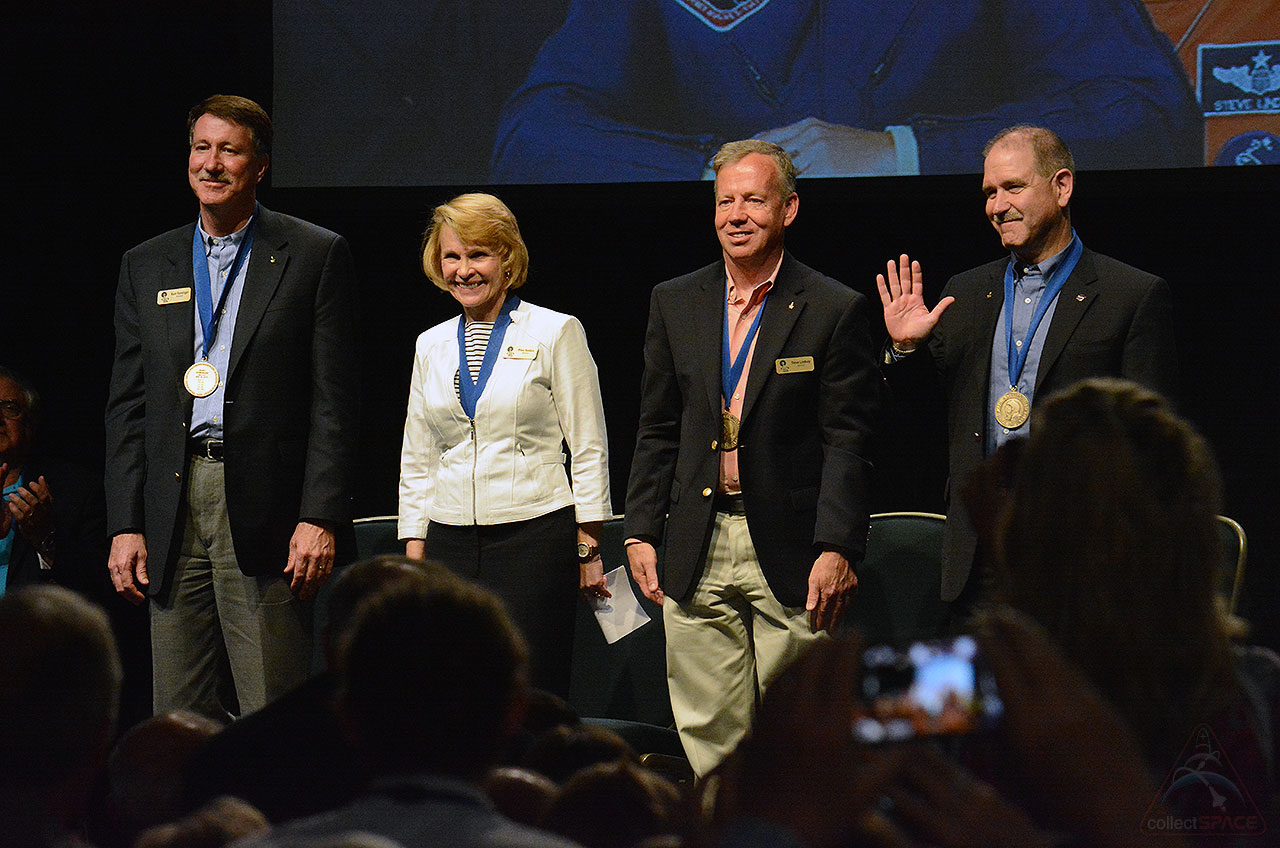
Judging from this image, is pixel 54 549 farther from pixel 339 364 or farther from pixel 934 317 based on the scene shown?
pixel 934 317

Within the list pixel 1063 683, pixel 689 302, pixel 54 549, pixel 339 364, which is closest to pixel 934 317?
pixel 689 302

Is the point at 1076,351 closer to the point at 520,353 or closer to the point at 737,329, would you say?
the point at 737,329

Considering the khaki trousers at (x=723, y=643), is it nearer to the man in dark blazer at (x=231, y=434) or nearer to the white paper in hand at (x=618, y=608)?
the white paper in hand at (x=618, y=608)

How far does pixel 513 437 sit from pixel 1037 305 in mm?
1347

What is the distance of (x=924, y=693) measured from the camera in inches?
51.0

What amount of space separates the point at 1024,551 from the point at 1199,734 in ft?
0.84

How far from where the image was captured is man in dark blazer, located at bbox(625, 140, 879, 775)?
3100 millimetres

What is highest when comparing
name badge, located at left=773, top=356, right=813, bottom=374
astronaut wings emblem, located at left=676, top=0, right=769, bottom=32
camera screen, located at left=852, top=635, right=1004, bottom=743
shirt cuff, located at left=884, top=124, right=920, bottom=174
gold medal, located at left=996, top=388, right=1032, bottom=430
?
astronaut wings emblem, located at left=676, top=0, right=769, bottom=32

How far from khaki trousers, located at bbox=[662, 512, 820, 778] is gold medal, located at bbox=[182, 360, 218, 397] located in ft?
4.16

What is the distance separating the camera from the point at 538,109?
474 centimetres

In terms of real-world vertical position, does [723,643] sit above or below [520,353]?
below

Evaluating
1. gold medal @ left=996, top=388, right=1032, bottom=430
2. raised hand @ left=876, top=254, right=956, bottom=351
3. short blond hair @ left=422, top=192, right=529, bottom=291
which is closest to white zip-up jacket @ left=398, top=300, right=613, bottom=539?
short blond hair @ left=422, top=192, right=529, bottom=291

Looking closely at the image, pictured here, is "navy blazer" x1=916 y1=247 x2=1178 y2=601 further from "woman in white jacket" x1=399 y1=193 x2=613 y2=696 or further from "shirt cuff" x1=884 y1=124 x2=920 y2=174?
"shirt cuff" x1=884 y1=124 x2=920 y2=174

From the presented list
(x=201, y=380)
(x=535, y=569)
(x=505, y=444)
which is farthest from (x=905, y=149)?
(x=201, y=380)
